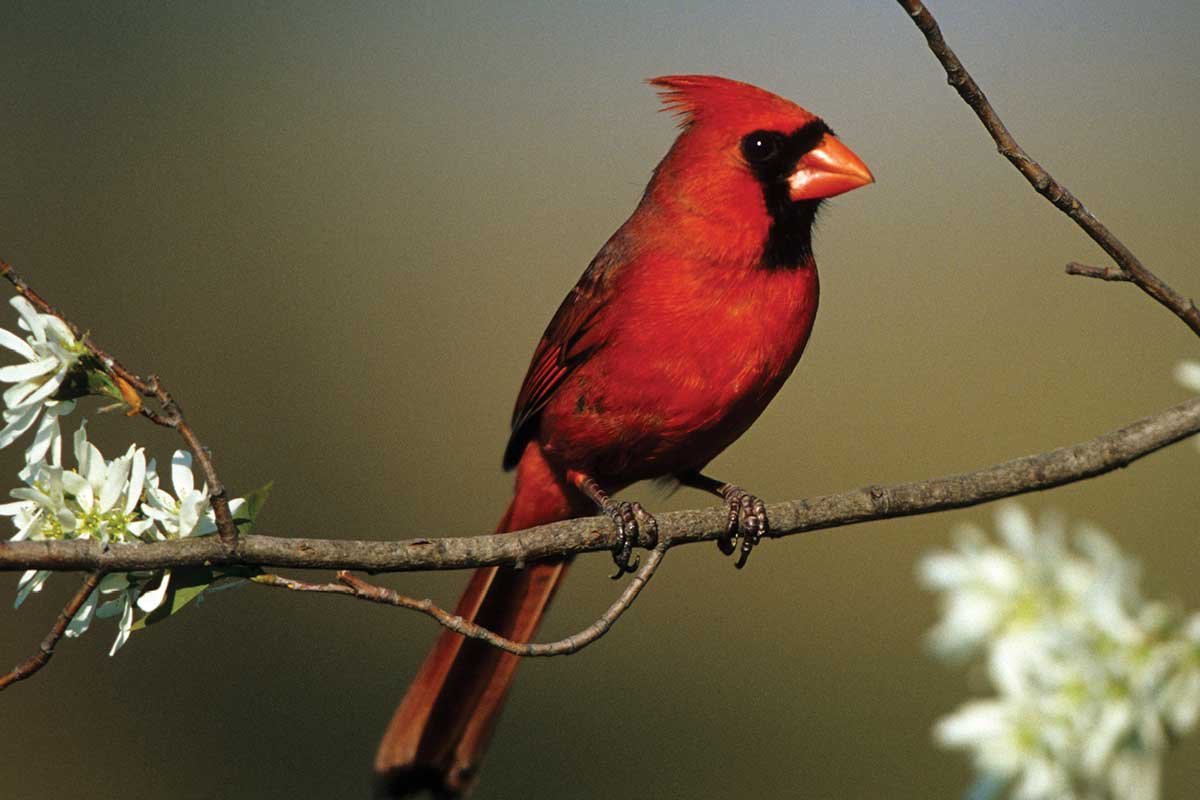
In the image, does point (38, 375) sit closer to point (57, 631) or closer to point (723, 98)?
point (57, 631)

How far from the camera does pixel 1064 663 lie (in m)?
0.98

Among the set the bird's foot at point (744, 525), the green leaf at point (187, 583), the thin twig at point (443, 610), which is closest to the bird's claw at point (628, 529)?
the bird's foot at point (744, 525)

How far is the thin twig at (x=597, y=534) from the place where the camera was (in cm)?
132

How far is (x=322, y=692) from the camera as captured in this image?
4.70 metres

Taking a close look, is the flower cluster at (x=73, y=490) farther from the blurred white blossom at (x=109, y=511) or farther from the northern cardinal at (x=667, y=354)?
the northern cardinal at (x=667, y=354)

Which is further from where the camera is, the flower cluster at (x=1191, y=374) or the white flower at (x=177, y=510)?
the white flower at (x=177, y=510)

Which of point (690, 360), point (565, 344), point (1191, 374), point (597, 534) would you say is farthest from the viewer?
point (565, 344)

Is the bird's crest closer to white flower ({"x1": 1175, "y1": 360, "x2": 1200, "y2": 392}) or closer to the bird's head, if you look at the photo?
the bird's head

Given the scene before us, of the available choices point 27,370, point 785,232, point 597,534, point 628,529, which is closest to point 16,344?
point 27,370

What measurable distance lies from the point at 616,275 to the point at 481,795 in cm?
235

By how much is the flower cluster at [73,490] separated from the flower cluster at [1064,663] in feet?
2.59

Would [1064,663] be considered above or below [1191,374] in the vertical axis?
below

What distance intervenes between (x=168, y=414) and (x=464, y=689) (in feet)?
3.74

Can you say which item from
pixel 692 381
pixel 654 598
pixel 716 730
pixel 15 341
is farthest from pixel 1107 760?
pixel 654 598
